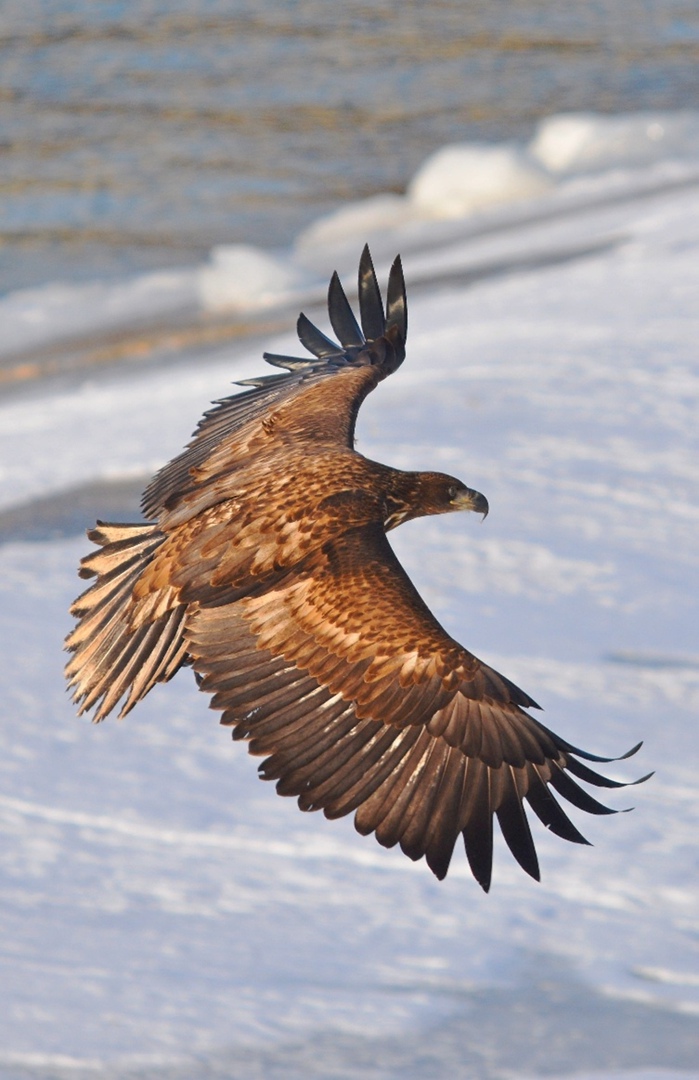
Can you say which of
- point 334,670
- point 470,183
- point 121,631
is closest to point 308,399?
point 121,631

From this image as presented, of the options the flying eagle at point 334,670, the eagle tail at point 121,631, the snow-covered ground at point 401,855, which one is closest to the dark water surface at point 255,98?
the snow-covered ground at point 401,855

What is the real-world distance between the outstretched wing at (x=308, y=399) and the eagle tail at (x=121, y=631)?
15 cm

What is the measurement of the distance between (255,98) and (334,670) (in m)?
10.8

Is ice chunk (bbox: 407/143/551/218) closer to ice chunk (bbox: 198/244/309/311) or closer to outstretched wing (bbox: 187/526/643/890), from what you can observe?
ice chunk (bbox: 198/244/309/311)

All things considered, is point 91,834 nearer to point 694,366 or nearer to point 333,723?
point 333,723

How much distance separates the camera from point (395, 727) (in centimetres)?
384

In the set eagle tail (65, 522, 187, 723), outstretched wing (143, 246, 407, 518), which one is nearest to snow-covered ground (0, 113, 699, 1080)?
eagle tail (65, 522, 187, 723)

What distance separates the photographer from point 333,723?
3834 millimetres

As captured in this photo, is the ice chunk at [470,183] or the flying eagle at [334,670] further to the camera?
the ice chunk at [470,183]

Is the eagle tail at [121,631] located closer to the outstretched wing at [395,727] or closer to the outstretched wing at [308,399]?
the outstretched wing at [308,399]

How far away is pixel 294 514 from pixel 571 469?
3.59 meters

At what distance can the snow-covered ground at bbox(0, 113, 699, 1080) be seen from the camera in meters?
4.96

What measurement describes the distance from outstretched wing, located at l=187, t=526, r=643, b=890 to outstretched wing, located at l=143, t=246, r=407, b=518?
2.15ft

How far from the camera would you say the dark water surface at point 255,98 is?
12.4 m
